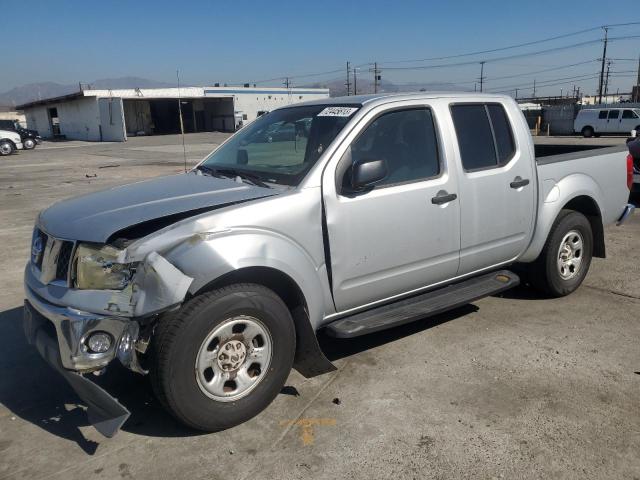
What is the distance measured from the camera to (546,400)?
3451 millimetres

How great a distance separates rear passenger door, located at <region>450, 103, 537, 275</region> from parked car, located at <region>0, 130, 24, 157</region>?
30548mm

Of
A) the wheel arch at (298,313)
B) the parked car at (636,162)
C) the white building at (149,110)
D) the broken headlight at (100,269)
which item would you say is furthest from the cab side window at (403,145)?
the white building at (149,110)

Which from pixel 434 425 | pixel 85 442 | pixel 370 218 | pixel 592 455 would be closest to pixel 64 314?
pixel 85 442

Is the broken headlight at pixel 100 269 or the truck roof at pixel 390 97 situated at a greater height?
the truck roof at pixel 390 97

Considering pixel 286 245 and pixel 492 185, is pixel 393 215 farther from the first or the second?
pixel 492 185

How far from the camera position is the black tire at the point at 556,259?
4.88 meters

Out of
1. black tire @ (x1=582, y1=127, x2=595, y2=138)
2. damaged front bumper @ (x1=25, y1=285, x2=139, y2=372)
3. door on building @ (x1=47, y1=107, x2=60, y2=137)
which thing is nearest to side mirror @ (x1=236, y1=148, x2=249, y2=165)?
damaged front bumper @ (x1=25, y1=285, x2=139, y2=372)

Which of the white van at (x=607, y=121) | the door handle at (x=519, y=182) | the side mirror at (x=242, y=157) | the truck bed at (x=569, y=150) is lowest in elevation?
the white van at (x=607, y=121)

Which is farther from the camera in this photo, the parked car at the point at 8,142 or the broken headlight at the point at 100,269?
the parked car at the point at 8,142

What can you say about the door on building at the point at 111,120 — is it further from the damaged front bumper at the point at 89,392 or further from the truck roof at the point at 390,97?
Answer: the damaged front bumper at the point at 89,392

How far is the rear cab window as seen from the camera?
420cm

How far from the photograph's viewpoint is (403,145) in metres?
3.93

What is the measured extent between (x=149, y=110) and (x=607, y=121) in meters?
42.6

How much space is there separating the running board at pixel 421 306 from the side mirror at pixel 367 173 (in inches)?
35.9
